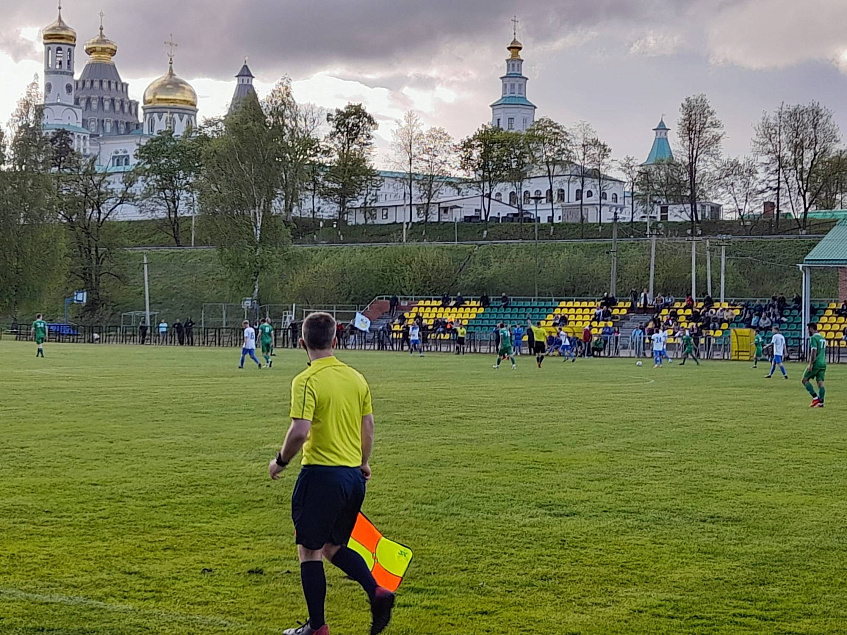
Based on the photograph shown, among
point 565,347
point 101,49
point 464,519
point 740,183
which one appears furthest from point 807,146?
point 101,49

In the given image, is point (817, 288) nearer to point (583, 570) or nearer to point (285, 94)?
point (285, 94)

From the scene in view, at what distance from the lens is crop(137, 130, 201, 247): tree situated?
9756cm

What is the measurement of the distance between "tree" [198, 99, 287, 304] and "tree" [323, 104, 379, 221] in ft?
83.9

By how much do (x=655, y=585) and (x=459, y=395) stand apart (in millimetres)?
16042

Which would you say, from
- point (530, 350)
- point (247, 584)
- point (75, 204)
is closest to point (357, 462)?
point (247, 584)

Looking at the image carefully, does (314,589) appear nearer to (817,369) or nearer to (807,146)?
(817,369)

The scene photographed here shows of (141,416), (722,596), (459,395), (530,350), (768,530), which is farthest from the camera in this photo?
(530,350)

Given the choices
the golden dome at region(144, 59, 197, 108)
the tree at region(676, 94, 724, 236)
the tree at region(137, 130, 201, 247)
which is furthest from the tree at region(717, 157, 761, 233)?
the golden dome at region(144, 59, 197, 108)

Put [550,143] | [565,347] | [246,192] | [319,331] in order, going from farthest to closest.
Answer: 1. [550,143]
2. [246,192]
3. [565,347]
4. [319,331]

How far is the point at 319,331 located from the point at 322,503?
3.37ft

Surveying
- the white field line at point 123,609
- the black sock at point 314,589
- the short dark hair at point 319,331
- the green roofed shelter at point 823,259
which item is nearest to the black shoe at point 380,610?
the black sock at point 314,589

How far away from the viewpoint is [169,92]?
144375 millimetres

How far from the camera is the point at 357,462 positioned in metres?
6.60

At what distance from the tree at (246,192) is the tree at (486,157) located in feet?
101
